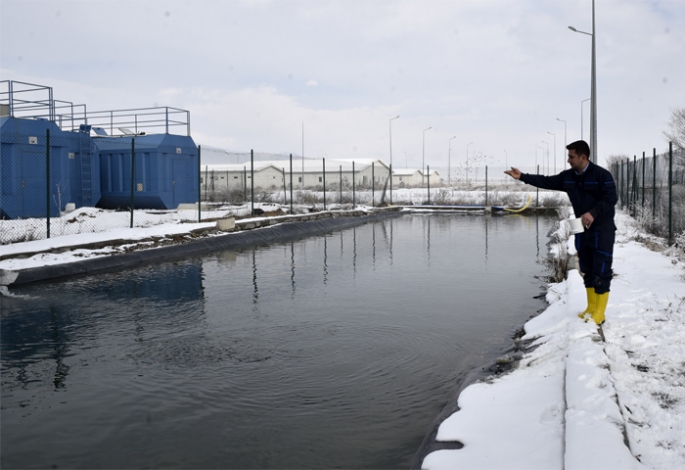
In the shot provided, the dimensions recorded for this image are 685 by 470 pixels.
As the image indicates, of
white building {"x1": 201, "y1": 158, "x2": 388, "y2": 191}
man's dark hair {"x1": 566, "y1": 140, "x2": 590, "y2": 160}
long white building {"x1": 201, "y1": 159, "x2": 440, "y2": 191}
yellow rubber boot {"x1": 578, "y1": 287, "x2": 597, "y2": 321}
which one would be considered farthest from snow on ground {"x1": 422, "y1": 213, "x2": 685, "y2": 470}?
white building {"x1": 201, "y1": 158, "x2": 388, "y2": 191}

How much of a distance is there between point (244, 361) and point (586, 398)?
355cm

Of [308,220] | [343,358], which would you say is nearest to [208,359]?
[343,358]

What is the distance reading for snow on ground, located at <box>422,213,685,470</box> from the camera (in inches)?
153

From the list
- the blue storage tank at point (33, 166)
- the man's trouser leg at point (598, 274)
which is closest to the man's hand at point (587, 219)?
the man's trouser leg at point (598, 274)

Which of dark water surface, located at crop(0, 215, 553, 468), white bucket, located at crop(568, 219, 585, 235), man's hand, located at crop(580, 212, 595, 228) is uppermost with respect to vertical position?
man's hand, located at crop(580, 212, 595, 228)

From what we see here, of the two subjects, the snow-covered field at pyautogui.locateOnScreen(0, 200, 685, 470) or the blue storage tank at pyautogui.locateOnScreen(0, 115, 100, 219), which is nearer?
the snow-covered field at pyautogui.locateOnScreen(0, 200, 685, 470)

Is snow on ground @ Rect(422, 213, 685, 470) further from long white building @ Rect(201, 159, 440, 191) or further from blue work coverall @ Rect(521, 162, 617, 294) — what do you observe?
long white building @ Rect(201, 159, 440, 191)

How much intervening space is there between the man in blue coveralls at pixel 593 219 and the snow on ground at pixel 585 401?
14.5 inches

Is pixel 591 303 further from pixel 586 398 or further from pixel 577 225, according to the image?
pixel 586 398

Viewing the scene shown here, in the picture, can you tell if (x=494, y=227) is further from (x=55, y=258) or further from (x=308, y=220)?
(x=55, y=258)

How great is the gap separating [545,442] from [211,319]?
5410 mm

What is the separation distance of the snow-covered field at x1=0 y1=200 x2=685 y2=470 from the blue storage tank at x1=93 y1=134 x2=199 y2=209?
21.2 meters

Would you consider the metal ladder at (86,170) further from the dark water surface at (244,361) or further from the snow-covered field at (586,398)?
the snow-covered field at (586,398)

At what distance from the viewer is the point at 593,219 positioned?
656 centimetres
